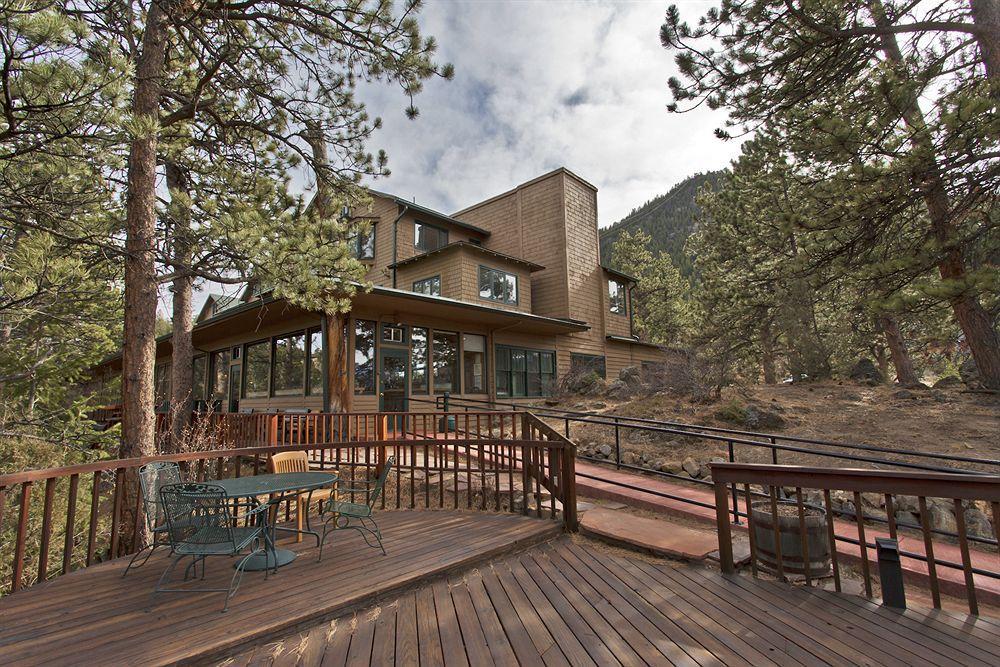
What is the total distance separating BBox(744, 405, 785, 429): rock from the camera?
8789 millimetres

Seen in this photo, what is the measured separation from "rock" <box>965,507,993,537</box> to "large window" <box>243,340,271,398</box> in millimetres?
14719

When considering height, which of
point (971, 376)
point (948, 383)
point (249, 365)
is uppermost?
point (249, 365)

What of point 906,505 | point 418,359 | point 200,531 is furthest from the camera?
point 418,359

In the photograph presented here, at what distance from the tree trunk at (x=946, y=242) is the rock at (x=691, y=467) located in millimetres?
4229

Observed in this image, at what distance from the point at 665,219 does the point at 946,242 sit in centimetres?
6679

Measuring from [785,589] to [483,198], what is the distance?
59.3 feet

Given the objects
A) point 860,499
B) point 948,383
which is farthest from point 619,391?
point 860,499

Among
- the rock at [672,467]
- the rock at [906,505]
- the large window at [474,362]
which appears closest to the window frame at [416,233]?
the large window at [474,362]

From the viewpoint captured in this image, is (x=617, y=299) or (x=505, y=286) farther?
(x=617, y=299)

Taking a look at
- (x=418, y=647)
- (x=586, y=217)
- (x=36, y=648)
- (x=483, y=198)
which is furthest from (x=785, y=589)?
(x=483, y=198)

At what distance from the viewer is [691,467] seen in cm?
718

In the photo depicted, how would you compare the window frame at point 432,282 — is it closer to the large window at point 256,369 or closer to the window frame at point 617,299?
the large window at point 256,369

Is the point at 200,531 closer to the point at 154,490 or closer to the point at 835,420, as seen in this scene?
the point at 154,490

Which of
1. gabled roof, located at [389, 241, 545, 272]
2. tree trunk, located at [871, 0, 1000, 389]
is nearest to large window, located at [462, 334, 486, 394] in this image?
gabled roof, located at [389, 241, 545, 272]
